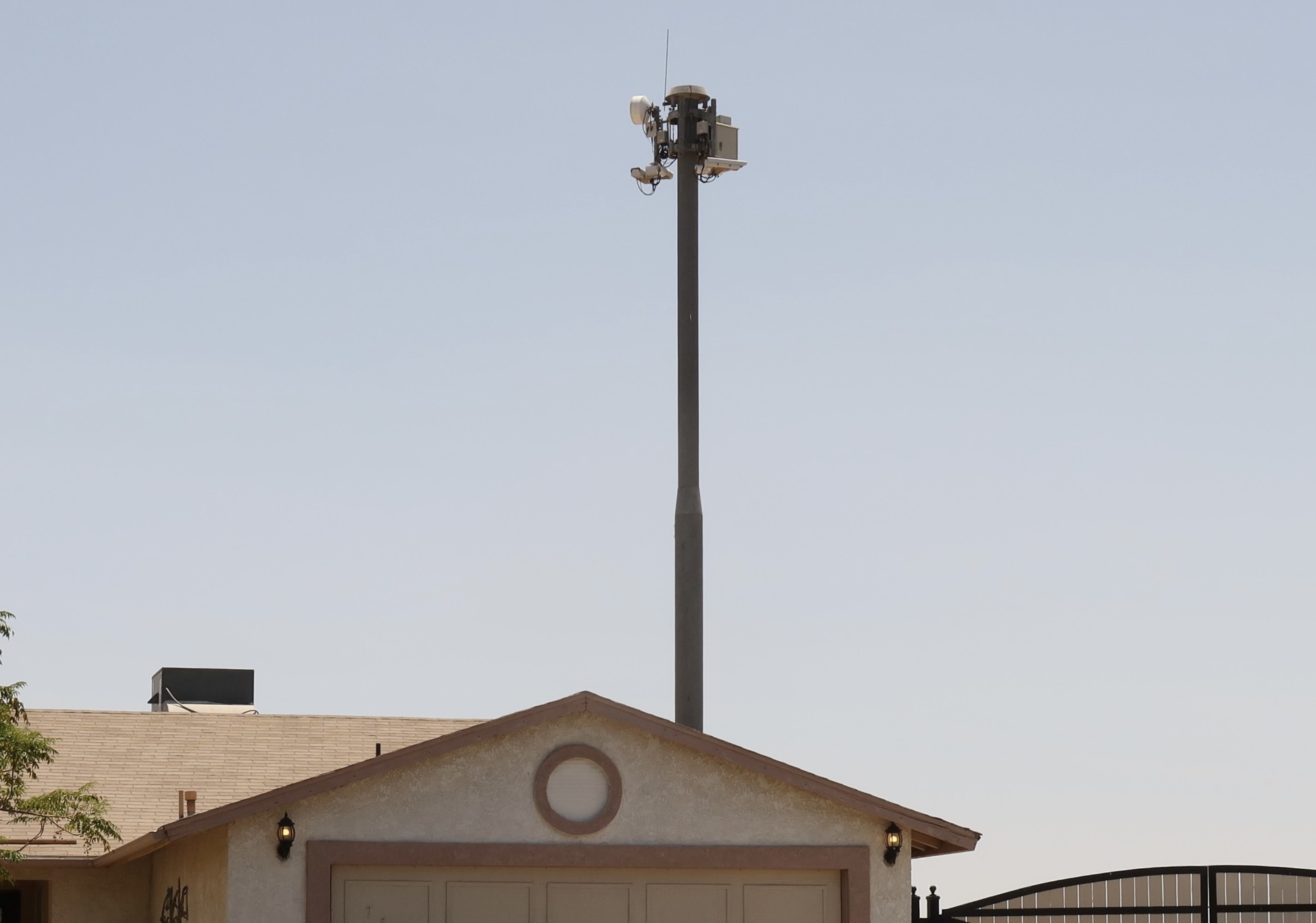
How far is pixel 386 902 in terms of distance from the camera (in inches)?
649

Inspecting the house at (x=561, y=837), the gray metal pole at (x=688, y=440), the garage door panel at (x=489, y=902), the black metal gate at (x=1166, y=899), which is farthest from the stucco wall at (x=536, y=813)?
the gray metal pole at (x=688, y=440)

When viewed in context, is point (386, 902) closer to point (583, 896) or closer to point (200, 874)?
point (583, 896)

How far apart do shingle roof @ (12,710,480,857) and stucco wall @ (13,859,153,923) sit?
56 centimetres

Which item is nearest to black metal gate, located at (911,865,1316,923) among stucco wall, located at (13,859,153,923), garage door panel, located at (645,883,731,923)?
garage door panel, located at (645,883,731,923)

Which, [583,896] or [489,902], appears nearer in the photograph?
[489,902]

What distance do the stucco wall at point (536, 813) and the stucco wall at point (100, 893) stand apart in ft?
16.4

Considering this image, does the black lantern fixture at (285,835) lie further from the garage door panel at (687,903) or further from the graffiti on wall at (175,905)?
the garage door panel at (687,903)

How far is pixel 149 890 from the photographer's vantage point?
20562mm

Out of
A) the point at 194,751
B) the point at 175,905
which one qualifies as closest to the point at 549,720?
the point at 175,905

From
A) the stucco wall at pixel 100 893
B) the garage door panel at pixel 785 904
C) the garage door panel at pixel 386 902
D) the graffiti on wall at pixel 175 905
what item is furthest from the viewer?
the stucco wall at pixel 100 893

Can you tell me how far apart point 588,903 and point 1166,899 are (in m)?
5.87

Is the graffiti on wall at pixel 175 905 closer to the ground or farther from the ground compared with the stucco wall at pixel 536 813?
closer to the ground

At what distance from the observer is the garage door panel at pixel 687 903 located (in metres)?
17.0

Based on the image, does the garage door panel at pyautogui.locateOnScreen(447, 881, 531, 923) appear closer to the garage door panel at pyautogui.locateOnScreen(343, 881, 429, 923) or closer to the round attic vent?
the garage door panel at pyautogui.locateOnScreen(343, 881, 429, 923)
